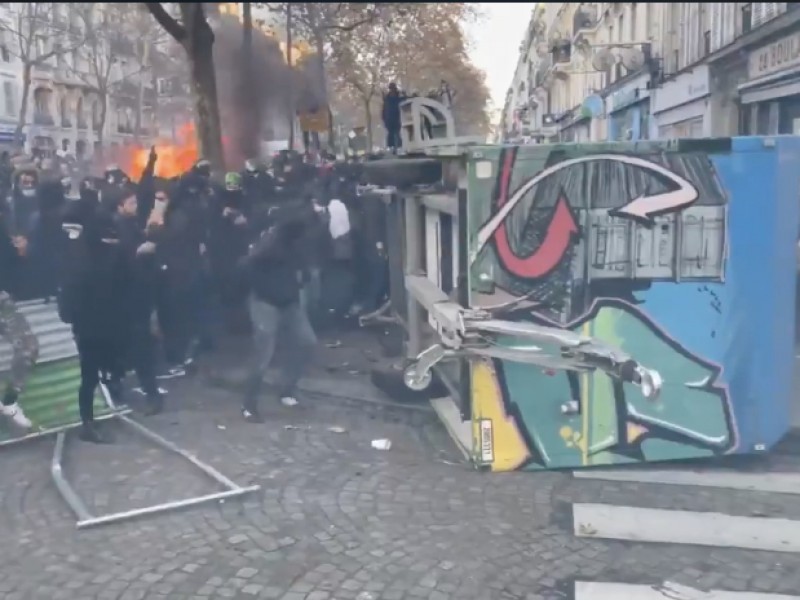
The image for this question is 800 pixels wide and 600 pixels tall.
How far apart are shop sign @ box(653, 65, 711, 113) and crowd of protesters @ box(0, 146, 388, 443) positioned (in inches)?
397

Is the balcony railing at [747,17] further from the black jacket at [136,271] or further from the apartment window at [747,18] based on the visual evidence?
the black jacket at [136,271]

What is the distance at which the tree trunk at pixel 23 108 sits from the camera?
33.0 ft

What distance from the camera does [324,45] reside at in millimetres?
21922

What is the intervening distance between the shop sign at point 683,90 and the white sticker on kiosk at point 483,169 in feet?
46.2

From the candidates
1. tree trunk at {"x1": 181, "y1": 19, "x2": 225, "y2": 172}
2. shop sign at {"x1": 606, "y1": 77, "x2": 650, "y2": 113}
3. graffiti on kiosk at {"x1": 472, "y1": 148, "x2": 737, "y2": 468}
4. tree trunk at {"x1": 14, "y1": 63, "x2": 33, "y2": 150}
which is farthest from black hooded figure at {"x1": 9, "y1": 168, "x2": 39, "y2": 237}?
shop sign at {"x1": 606, "y1": 77, "x2": 650, "y2": 113}

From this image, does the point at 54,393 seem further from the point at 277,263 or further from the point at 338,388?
the point at 338,388

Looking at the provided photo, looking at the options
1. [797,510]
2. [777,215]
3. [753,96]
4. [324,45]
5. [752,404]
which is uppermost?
[324,45]

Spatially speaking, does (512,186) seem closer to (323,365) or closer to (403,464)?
(403,464)

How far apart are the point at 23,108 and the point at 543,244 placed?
7.32 m

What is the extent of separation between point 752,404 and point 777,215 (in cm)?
107

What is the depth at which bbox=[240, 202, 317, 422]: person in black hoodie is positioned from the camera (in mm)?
6625

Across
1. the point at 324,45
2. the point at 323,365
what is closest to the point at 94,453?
the point at 323,365

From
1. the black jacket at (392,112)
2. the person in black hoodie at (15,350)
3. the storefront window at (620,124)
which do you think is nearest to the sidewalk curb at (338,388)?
the person in black hoodie at (15,350)

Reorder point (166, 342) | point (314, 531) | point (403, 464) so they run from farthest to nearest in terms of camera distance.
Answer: point (166, 342) → point (403, 464) → point (314, 531)
